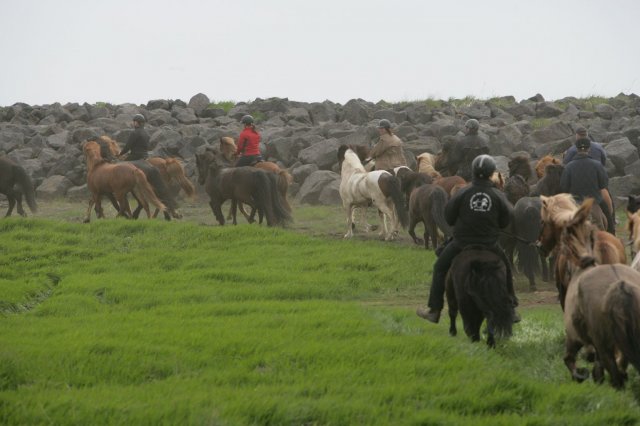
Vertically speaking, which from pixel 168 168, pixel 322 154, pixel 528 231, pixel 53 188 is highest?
pixel 322 154

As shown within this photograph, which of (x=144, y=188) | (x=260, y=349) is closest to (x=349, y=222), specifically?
(x=144, y=188)

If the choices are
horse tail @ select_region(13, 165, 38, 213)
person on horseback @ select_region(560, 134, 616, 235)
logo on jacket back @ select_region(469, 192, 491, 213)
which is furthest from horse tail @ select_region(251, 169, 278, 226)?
logo on jacket back @ select_region(469, 192, 491, 213)

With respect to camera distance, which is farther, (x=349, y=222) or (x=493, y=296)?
(x=349, y=222)

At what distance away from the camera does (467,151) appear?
23.8m

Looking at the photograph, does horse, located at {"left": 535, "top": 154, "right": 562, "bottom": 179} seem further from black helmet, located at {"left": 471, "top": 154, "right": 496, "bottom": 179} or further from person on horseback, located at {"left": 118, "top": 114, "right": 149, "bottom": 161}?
person on horseback, located at {"left": 118, "top": 114, "right": 149, "bottom": 161}

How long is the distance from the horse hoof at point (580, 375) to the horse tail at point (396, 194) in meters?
13.1

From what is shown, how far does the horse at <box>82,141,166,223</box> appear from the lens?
84.3 feet

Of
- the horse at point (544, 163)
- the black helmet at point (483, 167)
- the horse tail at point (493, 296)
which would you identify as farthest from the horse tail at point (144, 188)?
the horse tail at point (493, 296)

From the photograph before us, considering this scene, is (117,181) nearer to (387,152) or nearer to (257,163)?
(257,163)

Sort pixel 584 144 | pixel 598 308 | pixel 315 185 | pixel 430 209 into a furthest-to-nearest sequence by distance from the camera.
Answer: pixel 315 185, pixel 430 209, pixel 584 144, pixel 598 308

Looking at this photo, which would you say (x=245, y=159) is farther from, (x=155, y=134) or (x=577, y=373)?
(x=577, y=373)

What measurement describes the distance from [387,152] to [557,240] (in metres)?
13.4

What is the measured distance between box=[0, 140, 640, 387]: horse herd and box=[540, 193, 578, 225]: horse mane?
13 mm

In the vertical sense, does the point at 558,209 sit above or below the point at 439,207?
above
